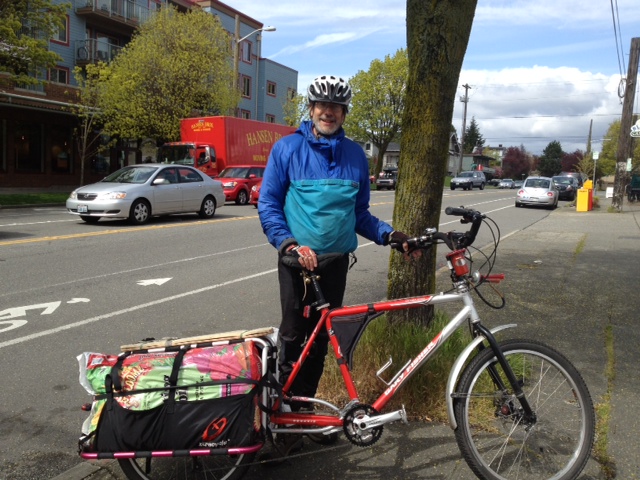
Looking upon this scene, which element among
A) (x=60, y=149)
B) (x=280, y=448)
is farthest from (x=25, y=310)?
(x=60, y=149)

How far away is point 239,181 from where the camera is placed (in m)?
23.0

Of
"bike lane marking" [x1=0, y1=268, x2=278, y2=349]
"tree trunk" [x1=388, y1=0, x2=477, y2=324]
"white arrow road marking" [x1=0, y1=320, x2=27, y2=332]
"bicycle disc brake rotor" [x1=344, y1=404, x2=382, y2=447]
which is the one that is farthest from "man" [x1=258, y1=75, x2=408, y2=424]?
"white arrow road marking" [x1=0, y1=320, x2=27, y2=332]

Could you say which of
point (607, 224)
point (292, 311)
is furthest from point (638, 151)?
point (292, 311)

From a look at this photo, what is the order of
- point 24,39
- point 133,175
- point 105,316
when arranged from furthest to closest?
point 24,39 < point 133,175 < point 105,316

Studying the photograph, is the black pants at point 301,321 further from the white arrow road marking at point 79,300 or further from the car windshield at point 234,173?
the car windshield at point 234,173

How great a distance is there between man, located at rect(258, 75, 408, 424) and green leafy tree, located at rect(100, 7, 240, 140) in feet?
79.3

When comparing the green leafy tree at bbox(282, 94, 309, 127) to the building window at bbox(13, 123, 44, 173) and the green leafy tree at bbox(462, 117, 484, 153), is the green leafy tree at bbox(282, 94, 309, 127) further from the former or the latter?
the green leafy tree at bbox(462, 117, 484, 153)

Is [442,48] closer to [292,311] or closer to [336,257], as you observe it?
[336,257]

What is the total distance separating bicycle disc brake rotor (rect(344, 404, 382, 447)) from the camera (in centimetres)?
298

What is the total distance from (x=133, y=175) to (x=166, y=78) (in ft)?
41.1

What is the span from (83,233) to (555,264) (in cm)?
937

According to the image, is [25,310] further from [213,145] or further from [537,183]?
[537,183]

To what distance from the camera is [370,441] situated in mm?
2994

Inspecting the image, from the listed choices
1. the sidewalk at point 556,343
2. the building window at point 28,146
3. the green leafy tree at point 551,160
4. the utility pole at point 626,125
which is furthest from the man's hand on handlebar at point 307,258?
the green leafy tree at point 551,160
